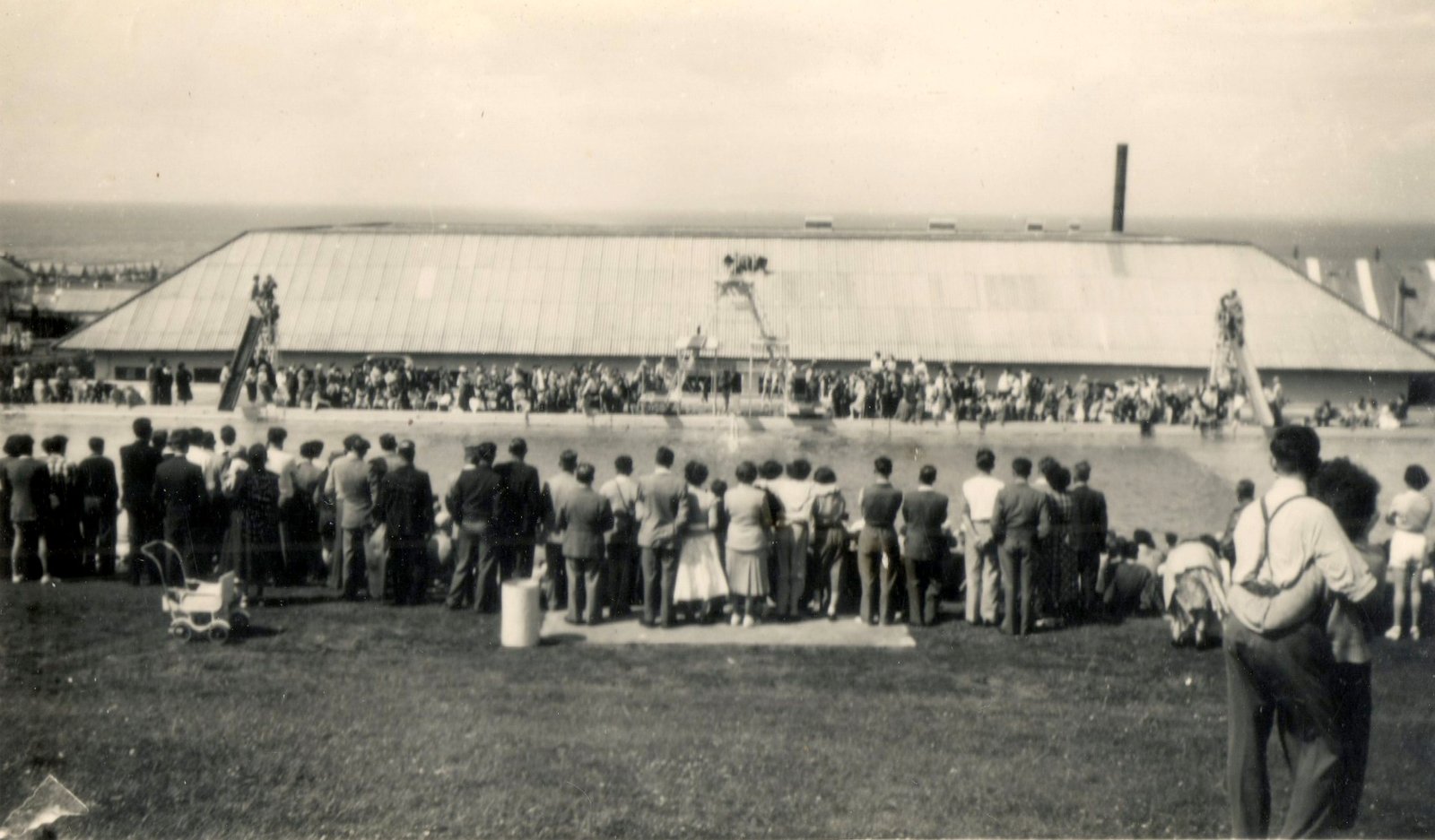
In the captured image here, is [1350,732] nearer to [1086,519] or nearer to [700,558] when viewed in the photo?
[1086,519]

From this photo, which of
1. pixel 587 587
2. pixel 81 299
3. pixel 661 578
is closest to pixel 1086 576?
pixel 661 578

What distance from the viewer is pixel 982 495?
36.6 ft

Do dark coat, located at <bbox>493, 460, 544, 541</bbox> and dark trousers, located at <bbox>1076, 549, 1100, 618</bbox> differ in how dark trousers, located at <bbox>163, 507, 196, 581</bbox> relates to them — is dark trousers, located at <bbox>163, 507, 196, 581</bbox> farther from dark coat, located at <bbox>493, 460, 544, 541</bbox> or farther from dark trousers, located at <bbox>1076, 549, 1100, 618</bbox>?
dark trousers, located at <bbox>1076, 549, 1100, 618</bbox>

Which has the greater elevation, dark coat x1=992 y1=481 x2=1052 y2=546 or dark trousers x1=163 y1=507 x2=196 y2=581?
dark coat x1=992 y1=481 x2=1052 y2=546

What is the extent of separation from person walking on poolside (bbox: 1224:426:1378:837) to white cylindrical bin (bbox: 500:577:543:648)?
Result: 5.64 meters

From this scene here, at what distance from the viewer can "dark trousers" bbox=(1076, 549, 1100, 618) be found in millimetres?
11203

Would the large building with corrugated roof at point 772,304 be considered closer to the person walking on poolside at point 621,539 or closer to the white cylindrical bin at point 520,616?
the person walking on poolside at point 621,539

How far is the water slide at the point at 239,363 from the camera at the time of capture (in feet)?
90.8

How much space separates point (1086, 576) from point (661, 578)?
13.0 feet

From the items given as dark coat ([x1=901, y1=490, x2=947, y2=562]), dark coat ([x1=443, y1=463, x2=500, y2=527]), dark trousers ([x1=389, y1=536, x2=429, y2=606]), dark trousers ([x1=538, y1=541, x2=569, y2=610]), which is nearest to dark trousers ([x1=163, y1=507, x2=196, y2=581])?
dark trousers ([x1=389, y1=536, x2=429, y2=606])

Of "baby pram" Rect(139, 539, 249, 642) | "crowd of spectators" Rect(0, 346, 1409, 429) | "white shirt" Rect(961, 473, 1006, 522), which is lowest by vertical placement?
"baby pram" Rect(139, 539, 249, 642)

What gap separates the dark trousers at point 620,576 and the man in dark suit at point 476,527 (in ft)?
3.47

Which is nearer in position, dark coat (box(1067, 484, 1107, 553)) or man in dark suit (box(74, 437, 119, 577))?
dark coat (box(1067, 484, 1107, 553))

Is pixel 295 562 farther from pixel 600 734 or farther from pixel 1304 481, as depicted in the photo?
pixel 1304 481
